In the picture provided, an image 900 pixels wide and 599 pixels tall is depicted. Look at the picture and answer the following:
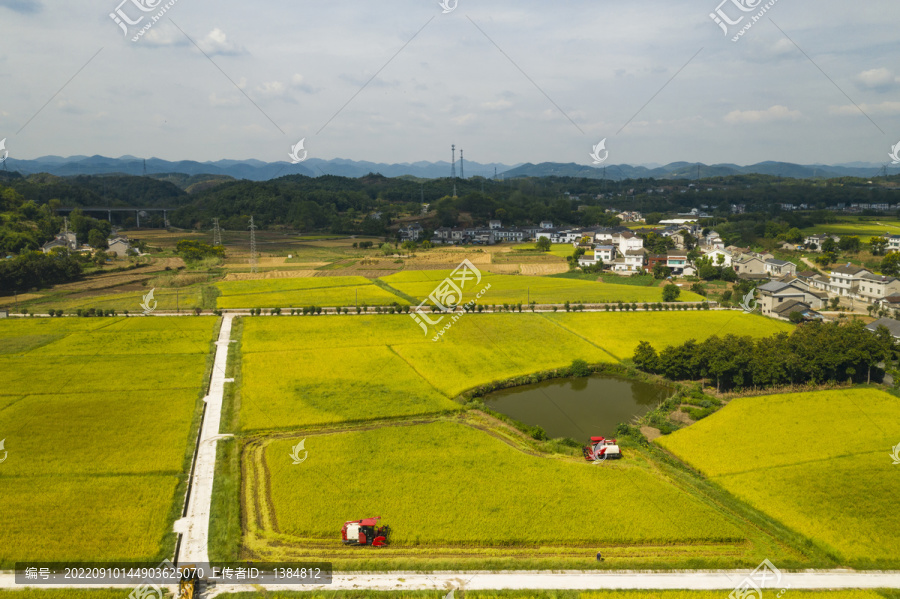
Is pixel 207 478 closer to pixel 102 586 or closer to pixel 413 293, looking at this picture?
pixel 102 586

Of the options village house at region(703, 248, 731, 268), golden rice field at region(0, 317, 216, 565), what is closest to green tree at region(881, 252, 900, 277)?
village house at region(703, 248, 731, 268)

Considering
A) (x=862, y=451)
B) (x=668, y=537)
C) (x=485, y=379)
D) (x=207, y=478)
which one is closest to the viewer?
(x=668, y=537)

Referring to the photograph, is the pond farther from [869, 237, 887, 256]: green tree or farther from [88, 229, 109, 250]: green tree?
[88, 229, 109, 250]: green tree

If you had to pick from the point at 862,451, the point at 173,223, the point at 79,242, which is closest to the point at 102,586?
the point at 862,451

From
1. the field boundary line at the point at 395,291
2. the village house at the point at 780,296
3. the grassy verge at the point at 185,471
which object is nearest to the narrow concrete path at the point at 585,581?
Result: the grassy verge at the point at 185,471

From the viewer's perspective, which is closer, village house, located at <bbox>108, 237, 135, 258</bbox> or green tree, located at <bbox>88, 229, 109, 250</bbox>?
green tree, located at <bbox>88, 229, 109, 250</bbox>

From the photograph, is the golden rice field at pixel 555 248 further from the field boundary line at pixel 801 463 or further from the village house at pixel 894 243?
the field boundary line at pixel 801 463

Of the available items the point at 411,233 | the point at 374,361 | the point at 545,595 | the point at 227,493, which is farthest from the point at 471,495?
the point at 411,233
